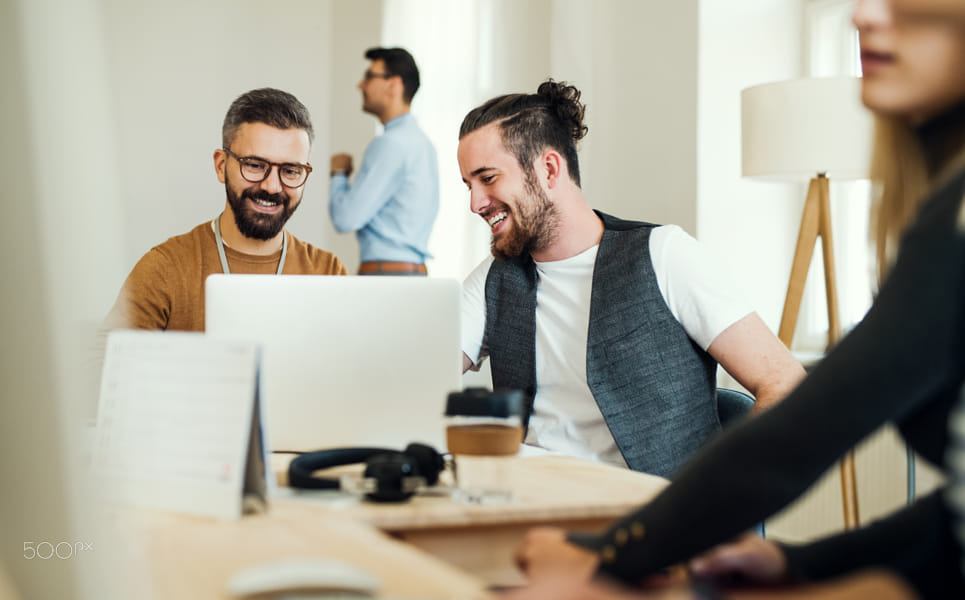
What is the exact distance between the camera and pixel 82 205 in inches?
24.5

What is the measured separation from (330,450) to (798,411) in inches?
29.0

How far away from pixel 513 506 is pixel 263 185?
1352 millimetres

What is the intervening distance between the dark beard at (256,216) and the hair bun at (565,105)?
68 cm

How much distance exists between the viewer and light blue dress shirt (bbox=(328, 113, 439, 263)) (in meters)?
3.61

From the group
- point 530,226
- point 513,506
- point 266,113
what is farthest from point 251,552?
point 266,113

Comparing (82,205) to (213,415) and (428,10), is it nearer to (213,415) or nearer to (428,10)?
(213,415)

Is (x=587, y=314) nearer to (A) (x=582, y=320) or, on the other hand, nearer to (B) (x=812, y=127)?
(A) (x=582, y=320)

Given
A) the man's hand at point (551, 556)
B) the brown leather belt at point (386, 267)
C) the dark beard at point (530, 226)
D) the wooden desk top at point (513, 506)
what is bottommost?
the wooden desk top at point (513, 506)

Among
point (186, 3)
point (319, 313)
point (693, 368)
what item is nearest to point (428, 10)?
point (186, 3)

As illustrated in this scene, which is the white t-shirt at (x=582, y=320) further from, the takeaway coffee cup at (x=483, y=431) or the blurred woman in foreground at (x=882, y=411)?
the blurred woman in foreground at (x=882, y=411)

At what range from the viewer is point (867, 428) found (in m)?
0.66

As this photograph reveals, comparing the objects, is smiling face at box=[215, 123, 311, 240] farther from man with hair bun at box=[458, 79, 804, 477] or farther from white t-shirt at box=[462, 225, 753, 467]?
white t-shirt at box=[462, 225, 753, 467]

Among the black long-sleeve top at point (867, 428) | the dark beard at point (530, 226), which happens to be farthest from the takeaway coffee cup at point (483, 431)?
the dark beard at point (530, 226)

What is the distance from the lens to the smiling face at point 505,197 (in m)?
2.01
